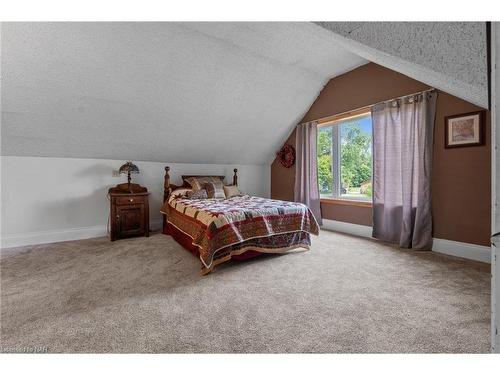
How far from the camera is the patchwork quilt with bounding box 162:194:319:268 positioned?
2402 mm

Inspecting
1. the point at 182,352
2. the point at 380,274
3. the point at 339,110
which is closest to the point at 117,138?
the point at 182,352

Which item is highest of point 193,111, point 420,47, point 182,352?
point 193,111

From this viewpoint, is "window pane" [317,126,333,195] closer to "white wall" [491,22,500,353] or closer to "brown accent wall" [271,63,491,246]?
"brown accent wall" [271,63,491,246]

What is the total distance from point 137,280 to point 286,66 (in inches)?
136

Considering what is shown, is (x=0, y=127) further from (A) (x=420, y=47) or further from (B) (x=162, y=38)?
(A) (x=420, y=47)

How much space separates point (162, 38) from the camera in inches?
105

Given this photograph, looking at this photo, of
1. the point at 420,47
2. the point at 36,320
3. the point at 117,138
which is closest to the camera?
the point at 420,47

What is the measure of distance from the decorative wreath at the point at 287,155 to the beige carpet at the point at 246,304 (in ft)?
8.33

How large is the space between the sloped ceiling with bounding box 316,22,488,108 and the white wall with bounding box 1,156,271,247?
397cm

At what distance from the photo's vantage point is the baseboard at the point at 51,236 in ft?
10.6

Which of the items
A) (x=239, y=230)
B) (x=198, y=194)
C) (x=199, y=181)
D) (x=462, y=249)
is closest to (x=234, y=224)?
(x=239, y=230)

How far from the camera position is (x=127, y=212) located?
3.62 m

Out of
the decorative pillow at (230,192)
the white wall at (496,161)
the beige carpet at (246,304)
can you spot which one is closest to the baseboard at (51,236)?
the beige carpet at (246,304)

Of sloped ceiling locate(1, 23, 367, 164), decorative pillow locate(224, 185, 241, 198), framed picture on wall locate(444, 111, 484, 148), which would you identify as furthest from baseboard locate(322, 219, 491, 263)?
decorative pillow locate(224, 185, 241, 198)
